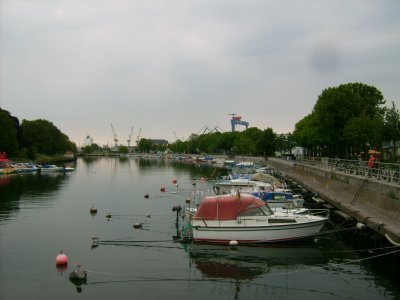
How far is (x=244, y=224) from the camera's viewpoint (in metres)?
30.8

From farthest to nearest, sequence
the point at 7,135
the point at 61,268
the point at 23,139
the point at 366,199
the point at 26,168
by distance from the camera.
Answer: the point at 23,139 < the point at 7,135 < the point at 26,168 < the point at 366,199 < the point at 61,268

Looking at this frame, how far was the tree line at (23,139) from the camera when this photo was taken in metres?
130

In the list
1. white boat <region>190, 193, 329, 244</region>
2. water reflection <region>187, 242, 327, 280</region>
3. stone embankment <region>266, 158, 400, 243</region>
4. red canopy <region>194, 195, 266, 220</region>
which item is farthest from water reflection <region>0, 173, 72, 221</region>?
stone embankment <region>266, 158, 400, 243</region>

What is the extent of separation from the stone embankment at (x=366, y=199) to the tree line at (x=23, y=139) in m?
103

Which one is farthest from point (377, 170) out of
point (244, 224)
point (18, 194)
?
point (18, 194)

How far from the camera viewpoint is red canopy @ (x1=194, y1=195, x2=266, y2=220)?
31047mm

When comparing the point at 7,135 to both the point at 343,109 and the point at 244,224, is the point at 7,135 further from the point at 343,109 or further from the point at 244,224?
the point at 244,224

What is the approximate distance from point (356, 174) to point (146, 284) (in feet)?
91.4

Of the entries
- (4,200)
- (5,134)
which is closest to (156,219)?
(4,200)

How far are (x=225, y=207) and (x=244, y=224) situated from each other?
5.70ft

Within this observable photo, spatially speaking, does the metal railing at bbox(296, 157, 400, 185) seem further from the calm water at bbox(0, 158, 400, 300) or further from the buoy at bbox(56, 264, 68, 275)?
the buoy at bbox(56, 264, 68, 275)

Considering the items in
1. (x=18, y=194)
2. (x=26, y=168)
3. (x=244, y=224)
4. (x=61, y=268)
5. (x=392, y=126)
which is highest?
(x=392, y=126)

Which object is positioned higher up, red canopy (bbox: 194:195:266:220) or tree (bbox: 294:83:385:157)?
tree (bbox: 294:83:385:157)

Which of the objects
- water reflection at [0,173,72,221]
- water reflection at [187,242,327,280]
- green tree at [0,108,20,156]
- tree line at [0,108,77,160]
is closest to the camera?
water reflection at [187,242,327,280]
